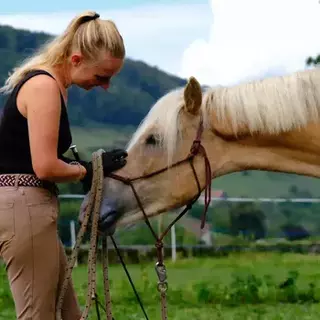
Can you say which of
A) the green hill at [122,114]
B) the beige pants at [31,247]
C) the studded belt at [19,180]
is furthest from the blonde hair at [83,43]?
the green hill at [122,114]

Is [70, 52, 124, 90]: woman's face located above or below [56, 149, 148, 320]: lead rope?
above

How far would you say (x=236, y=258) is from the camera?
16891 millimetres

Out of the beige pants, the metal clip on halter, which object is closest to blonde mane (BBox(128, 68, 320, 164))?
the metal clip on halter

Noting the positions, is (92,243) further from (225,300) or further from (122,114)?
(122,114)

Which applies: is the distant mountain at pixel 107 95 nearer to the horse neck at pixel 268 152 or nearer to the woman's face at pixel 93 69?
the horse neck at pixel 268 152

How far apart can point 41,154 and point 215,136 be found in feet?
3.81

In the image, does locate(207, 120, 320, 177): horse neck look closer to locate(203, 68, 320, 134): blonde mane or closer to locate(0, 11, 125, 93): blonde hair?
locate(203, 68, 320, 134): blonde mane

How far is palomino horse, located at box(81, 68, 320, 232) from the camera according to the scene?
14.9ft

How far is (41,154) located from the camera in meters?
3.76

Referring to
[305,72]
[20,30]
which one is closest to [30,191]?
[305,72]

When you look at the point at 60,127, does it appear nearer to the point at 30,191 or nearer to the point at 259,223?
the point at 30,191

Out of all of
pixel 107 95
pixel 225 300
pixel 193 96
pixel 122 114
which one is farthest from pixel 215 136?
pixel 107 95

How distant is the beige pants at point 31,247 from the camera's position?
3854 mm

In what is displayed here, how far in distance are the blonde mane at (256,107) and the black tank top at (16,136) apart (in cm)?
79
